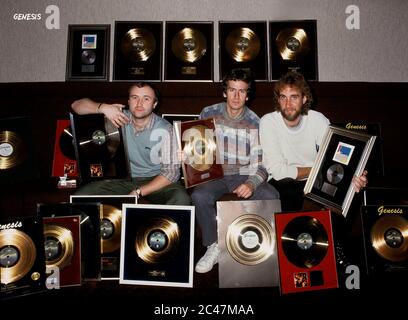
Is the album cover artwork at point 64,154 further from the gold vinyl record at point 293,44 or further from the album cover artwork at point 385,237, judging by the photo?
the album cover artwork at point 385,237

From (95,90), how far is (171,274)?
173 centimetres

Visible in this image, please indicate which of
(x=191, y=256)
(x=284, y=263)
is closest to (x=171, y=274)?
(x=191, y=256)

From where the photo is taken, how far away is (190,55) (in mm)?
2836

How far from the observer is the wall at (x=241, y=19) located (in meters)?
2.99

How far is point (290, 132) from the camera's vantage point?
87.4 inches

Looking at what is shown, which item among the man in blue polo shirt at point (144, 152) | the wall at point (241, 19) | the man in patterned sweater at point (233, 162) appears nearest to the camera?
the man in patterned sweater at point (233, 162)

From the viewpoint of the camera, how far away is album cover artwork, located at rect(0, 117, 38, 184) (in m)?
2.31

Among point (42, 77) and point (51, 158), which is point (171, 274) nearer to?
point (51, 158)

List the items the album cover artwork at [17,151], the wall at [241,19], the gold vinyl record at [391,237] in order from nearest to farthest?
the gold vinyl record at [391,237]
the album cover artwork at [17,151]
the wall at [241,19]

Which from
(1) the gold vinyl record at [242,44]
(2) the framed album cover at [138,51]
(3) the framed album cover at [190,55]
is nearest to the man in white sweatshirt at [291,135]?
(1) the gold vinyl record at [242,44]

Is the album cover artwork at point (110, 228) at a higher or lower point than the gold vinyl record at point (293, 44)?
lower

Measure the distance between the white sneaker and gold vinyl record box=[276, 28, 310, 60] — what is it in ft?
6.01

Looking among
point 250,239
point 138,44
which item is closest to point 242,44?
point 138,44
